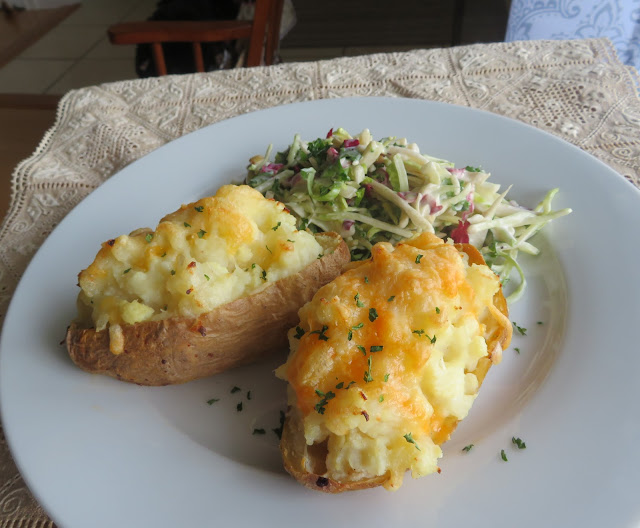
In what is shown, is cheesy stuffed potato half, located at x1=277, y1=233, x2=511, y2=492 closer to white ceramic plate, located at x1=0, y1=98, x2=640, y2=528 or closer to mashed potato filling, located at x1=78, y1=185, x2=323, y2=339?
white ceramic plate, located at x1=0, y1=98, x2=640, y2=528

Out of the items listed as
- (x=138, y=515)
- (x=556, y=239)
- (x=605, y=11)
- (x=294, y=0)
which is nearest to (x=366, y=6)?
(x=294, y=0)

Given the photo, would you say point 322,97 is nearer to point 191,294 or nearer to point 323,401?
point 191,294

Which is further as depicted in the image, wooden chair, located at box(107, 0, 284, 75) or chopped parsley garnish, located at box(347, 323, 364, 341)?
wooden chair, located at box(107, 0, 284, 75)

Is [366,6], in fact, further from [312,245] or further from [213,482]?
[213,482]

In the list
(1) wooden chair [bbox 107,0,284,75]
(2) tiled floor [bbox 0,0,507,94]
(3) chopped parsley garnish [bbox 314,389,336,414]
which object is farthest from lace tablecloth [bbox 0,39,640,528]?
(2) tiled floor [bbox 0,0,507,94]

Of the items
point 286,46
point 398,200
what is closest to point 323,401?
point 398,200

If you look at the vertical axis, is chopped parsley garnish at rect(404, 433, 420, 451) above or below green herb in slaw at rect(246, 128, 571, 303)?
above
